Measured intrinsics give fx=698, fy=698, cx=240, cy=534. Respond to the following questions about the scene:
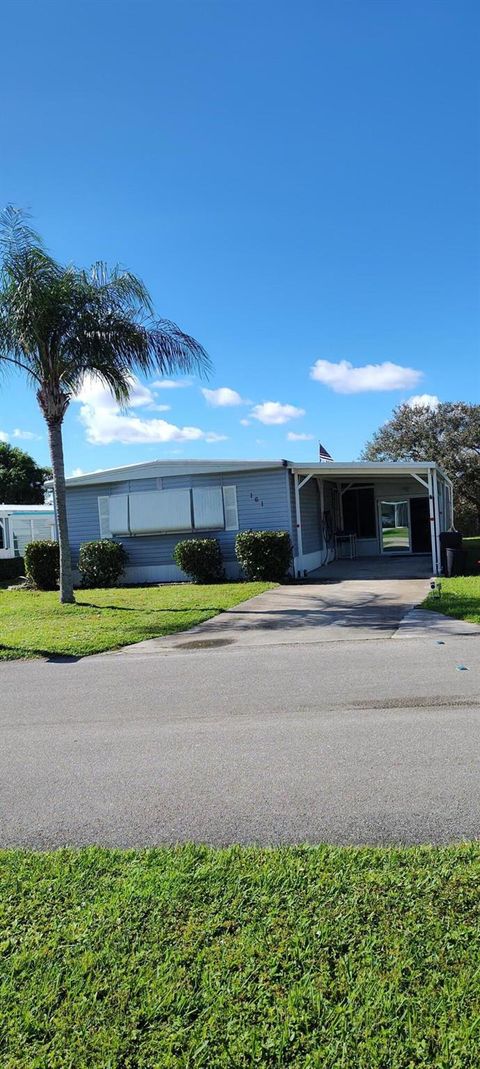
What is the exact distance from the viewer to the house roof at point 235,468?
17.3 m

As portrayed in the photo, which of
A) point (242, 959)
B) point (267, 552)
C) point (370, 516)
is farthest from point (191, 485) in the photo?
point (242, 959)

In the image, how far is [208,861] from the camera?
3240mm

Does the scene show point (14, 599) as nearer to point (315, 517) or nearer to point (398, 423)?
point (315, 517)

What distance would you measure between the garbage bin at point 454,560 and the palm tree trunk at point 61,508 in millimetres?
8644

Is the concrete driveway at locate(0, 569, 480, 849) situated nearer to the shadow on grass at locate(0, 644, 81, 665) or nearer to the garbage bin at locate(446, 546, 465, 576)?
the shadow on grass at locate(0, 644, 81, 665)

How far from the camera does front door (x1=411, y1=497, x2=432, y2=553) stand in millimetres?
23294

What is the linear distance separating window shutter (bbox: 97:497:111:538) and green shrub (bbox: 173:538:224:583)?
287 cm

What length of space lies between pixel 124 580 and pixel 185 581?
187cm

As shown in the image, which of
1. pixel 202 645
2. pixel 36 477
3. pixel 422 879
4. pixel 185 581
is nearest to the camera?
pixel 422 879

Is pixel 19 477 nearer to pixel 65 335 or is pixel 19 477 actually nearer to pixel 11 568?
pixel 11 568

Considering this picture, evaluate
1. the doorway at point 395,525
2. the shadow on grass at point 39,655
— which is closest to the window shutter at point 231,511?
Answer: the doorway at point 395,525

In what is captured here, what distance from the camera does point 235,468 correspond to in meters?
18.2

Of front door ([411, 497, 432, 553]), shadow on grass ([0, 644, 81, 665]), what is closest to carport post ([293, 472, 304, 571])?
front door ([411, 497, 432, 553])

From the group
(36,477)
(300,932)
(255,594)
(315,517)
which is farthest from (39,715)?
(36,477)
